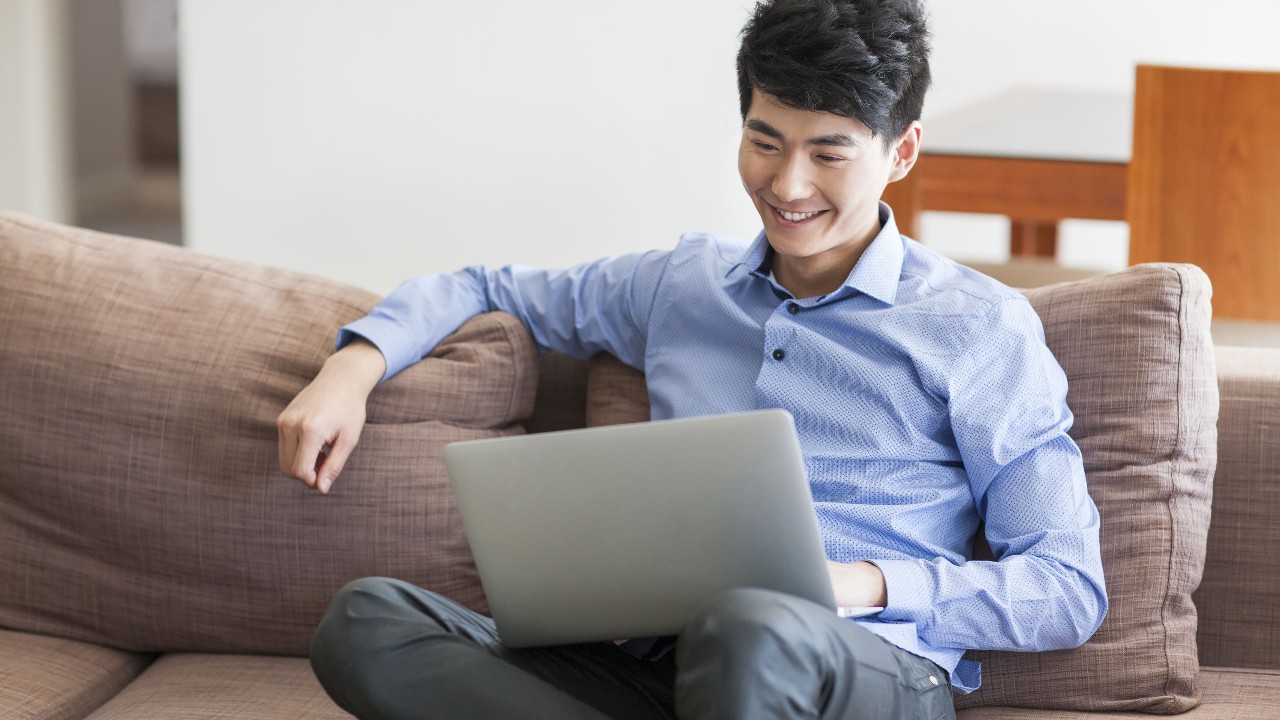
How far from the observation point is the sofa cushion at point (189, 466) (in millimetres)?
1578

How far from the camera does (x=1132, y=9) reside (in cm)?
389

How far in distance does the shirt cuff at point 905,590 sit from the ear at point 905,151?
435 mm

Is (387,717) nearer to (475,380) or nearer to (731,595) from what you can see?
(731,595)

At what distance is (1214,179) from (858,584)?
1.48m

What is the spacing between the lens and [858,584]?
1293mm

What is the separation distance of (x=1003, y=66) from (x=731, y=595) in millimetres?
3229

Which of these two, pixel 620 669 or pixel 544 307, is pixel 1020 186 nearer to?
pixel 544 307

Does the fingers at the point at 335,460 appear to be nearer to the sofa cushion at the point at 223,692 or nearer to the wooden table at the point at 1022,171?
the sofa cushion at the point at 223,692

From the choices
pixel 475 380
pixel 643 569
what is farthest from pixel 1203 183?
pixel 643 569

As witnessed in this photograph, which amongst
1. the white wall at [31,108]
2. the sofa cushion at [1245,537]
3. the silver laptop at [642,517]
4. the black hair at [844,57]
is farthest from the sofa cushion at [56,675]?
the white wall at [31,108]

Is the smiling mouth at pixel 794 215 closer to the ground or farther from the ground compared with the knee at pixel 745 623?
farther from the ground

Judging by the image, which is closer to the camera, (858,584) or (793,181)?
(858,584)

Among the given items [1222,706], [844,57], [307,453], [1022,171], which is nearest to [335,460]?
[307,453]

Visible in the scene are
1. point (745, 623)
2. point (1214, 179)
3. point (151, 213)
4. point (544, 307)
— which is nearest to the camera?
point (745, 623)
